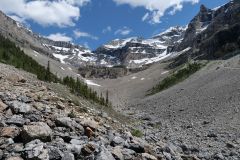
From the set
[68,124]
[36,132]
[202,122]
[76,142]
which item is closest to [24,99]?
[68,124]

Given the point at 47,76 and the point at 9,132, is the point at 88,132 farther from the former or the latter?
the point at 47,76

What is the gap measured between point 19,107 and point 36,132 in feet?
9.40

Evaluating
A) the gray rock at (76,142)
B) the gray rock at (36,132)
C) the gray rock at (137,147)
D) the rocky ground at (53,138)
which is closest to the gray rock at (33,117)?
the rocky ground at (53,138)

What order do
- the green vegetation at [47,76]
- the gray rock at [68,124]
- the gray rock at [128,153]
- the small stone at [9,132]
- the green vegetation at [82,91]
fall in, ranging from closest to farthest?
the small stone at [9,132]
the gray rock at [128,153]
the gray rock at [68,124]
the green vegetation at [47,76]
the green vegetation at [82,91]

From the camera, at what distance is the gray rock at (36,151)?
11.6m

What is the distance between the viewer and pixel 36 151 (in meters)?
11.9

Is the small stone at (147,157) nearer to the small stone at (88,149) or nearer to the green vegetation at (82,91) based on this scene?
the small stone at (88,149)

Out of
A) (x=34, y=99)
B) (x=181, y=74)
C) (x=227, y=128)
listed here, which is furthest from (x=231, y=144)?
(x=181, y=74)

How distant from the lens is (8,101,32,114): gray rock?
15312 millimetres

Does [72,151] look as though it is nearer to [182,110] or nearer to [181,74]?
[182,110]

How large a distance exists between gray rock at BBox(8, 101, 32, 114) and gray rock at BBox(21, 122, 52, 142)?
6.37 ft

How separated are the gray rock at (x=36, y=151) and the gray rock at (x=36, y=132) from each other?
43 cm

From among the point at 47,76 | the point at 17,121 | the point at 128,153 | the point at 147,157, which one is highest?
the point at 47,76

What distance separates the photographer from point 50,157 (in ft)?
39.0
